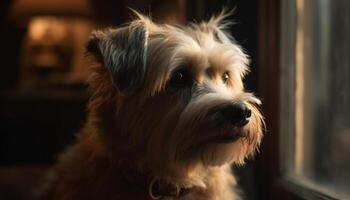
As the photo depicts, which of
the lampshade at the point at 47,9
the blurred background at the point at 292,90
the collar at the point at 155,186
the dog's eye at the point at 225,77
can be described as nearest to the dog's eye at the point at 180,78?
the dog's eye at the point at 225,77

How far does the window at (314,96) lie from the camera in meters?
1.91

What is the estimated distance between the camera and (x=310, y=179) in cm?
207

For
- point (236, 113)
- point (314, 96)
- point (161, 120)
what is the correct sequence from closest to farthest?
point (236, 113)
point (161, 120)
point (314, 96)

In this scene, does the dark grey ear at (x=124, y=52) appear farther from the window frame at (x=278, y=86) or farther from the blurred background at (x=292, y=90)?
the window frame at (x=278, y=86)

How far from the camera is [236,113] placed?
1.57 metres

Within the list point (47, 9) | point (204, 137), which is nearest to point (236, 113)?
point (204, 137)

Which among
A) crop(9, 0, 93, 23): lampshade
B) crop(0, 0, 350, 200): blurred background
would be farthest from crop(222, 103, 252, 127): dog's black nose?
crop(9, 0, 93, 23): lampshade

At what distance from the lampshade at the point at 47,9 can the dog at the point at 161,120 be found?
3543 millimetres

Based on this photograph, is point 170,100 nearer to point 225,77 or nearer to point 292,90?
point 225,77

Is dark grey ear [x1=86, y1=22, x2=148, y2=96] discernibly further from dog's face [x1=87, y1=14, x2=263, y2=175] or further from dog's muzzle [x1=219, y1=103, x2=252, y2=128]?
dog's muzzle [x1=219, y1=103, x2=252, y2=128]

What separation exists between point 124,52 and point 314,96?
2.49 ft

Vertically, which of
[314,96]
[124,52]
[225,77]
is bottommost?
[314,96]

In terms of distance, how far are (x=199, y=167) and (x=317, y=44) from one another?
25.3 inches

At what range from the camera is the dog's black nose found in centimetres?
157
